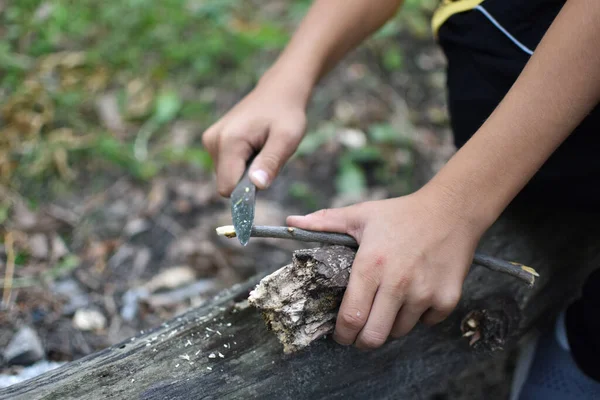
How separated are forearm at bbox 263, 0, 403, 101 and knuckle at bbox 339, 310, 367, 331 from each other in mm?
778

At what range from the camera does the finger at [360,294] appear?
121 cm

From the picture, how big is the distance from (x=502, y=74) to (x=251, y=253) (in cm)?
140

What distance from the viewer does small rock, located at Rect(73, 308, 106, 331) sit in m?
2.05

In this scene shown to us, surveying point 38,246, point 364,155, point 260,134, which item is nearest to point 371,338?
point 260,134

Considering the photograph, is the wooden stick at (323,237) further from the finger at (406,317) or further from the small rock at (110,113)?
the small rock at (110,113)

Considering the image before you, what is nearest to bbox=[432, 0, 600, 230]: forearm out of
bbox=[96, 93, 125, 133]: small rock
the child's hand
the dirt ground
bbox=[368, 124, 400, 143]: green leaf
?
the child's hand

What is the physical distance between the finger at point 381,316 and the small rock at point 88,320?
1262mm

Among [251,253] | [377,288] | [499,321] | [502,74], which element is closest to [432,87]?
[251,253]

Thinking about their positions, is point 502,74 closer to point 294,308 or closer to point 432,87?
point 294,308

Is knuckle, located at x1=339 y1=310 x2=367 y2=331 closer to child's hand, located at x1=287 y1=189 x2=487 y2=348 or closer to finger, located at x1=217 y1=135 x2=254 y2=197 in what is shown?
Answer: child's hand, located at x1=287 y1=189 x2=487 y2=348

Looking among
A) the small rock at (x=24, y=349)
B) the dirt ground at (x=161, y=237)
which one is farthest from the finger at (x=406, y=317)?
the small rock at (x=24, y=349)

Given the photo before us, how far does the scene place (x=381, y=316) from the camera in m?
1.21

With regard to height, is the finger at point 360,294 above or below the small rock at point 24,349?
above

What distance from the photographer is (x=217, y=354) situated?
1300 millimetres
